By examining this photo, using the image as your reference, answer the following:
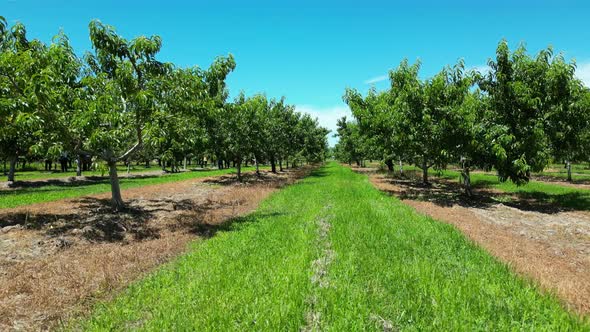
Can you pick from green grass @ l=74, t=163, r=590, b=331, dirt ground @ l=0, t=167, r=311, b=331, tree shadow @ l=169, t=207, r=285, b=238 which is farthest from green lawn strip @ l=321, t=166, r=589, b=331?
dirt ground @ l=0, t=167, r=311, b=331

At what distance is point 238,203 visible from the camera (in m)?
18.7

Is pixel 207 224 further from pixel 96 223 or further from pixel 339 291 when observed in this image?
pixel 339 291

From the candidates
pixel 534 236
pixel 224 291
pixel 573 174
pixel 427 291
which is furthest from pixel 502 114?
pixel 573 174

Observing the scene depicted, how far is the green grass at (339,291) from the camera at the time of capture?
517 cm

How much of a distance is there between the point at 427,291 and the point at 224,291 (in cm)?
386

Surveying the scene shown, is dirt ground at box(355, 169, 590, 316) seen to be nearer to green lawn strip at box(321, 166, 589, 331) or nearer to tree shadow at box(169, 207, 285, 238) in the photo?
green lawn strip at box(321, 166, 589, 331)

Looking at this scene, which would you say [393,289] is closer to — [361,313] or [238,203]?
[361,313]

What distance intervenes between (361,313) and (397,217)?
869cm

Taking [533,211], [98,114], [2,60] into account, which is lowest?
[533,211]

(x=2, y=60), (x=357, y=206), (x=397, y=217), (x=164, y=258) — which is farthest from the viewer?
(x=357, y=206)

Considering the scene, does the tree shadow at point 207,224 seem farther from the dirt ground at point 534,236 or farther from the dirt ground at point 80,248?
the dirt ground at point 534,236

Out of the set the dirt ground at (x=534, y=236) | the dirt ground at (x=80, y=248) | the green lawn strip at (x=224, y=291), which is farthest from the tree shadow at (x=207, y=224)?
the dirt ground at (x=534, y=236)

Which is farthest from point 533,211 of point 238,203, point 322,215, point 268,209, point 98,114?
point 98,114

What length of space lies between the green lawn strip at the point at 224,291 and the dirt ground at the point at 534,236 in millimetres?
4969
